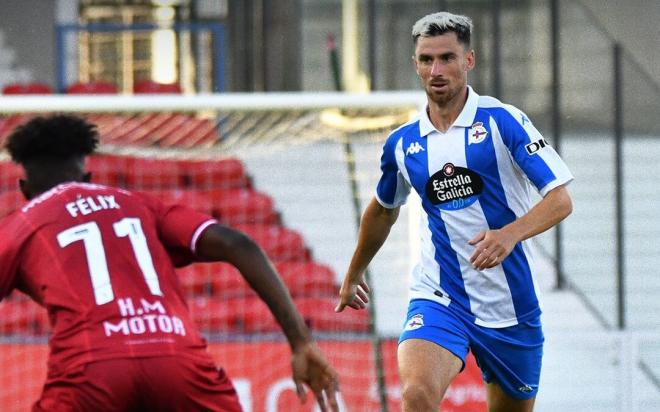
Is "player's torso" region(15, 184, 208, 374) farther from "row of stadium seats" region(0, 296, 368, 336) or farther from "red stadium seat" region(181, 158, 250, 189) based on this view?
"red stadium seat" region(181, 158, 250, 189)

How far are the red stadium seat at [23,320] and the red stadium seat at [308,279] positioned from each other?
64.2 inches

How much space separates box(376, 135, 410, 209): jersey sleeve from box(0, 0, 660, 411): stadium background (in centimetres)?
274

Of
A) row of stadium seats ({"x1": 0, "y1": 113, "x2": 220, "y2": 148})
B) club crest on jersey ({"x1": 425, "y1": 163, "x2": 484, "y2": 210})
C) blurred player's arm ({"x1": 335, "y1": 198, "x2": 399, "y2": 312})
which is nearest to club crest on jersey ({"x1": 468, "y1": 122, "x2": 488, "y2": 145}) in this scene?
club crest on jersey ({"x1": 425, "y1": 163, "x2": 484, "y2": 210})

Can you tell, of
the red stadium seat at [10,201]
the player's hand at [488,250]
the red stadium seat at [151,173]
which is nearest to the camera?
the player's hand at [488,250]

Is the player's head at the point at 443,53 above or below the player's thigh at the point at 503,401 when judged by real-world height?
above

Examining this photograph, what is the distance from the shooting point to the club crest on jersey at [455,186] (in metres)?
5.39

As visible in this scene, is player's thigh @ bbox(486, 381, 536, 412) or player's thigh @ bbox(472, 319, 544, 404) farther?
player's thigh @ bbox(486, 381, 536, 412)

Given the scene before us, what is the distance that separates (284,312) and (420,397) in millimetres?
1168

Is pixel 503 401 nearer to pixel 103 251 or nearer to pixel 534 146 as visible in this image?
pixel 534 146

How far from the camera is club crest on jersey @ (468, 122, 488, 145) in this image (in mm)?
5379

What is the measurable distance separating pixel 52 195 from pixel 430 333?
172cm

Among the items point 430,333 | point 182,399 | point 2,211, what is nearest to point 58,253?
point 182,399

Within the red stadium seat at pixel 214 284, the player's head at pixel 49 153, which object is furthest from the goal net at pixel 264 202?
the player's head at pixel 49 153

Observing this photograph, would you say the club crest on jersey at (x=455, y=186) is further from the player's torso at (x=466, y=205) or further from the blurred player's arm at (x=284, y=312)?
the blurred player's arm at (x=284, y=312)
